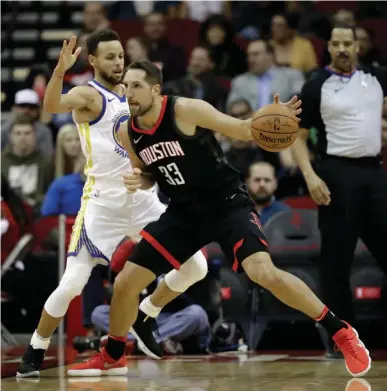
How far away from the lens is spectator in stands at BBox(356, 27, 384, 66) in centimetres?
1127

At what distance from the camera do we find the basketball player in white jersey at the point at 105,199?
6871mm

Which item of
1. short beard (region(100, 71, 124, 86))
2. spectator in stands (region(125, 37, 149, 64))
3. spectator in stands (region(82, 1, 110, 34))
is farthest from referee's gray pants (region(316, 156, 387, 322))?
spectator in stands (region(82, 1, 110, 34))

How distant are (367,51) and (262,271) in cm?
589

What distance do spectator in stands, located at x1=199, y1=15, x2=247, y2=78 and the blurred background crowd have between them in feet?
0.04

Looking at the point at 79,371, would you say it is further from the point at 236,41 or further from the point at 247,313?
the point at 236,41

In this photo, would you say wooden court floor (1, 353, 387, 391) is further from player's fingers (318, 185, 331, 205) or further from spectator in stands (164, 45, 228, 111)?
spectator in stands (164, 45, 228, 111)

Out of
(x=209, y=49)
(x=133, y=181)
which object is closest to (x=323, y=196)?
(x=133, y=181)

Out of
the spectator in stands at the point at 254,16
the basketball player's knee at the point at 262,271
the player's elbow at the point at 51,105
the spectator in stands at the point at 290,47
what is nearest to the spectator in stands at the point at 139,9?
the spectator in stands at the point at 254,16

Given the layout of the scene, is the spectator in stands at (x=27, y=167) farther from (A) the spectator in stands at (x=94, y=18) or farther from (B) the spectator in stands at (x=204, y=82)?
(A) the spectator in stands at (x=94, y=18)

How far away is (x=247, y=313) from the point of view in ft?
29.0

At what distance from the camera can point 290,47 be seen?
12.5 m

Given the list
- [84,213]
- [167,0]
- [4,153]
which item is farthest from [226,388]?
[167,0]

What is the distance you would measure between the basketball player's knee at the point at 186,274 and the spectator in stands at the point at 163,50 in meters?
5.81

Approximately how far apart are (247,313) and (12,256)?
255 cm
